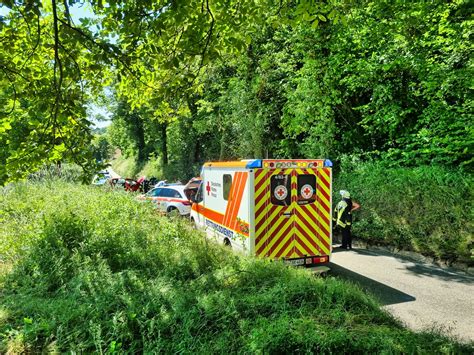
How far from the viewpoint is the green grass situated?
341 centimetres

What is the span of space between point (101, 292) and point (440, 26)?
9606mm

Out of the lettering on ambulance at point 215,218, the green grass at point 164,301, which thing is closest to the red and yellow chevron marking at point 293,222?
the lettering on ambulance at point 215,218

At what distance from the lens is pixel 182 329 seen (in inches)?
143

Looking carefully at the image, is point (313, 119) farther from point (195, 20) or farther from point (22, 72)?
point (22, 72)

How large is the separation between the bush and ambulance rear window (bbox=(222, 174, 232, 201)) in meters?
4.60

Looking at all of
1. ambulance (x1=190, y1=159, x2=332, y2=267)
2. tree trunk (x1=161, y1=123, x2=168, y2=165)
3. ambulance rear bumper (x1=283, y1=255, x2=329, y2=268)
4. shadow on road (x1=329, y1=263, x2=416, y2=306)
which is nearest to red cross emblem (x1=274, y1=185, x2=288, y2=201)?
ambulance (x1=190, y1=159, x2=332, y2=267)

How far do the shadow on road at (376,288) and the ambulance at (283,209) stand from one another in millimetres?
716

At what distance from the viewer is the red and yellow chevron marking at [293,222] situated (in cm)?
704

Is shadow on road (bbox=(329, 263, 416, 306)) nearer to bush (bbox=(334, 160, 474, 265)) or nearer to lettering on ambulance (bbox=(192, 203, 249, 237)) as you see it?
bush (bbox=(334, 160, 474, 265))

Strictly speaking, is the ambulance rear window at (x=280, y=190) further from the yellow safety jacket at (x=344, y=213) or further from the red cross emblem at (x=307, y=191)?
the yellow safety jacket at (x=344, y=213)

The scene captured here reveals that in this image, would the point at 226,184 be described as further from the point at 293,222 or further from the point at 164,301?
the point at 164,301

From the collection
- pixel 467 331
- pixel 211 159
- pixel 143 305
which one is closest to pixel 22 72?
pixel 143 305

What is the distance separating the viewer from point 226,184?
27.5ft

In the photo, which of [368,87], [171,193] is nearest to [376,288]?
[368,87]
